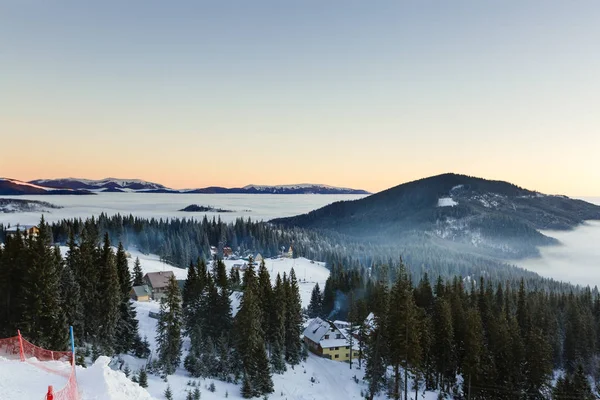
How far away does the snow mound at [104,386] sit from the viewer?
1484 centimetres

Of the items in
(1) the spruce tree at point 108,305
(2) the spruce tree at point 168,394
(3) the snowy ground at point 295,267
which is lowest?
(3) the snowy ground at point 295,267

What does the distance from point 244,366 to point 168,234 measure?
15466 cm

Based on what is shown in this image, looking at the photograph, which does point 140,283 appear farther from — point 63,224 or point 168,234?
point 168,234

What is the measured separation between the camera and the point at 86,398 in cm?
1446

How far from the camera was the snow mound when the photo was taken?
14.8m

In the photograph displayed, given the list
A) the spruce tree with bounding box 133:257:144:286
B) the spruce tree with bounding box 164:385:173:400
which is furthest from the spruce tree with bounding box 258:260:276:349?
the spruce tree with bounding box 133:257:144:286

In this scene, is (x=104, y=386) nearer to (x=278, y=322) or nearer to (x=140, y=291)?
(x=278, y=322)

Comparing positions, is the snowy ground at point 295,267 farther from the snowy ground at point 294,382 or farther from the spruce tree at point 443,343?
the spruce tree at point 443,343

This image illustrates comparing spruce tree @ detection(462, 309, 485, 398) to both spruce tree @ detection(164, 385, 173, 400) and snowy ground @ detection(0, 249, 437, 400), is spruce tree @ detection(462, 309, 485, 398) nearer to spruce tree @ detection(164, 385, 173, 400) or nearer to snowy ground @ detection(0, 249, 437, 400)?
snowy ground @ detection(0, 249, 437, 400)

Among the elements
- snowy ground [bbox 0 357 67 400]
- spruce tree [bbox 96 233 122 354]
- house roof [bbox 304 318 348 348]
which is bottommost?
house roof [bbox 304 318 348 348]

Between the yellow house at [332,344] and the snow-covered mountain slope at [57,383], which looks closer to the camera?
the snow-covered mountain slope at [57,383]

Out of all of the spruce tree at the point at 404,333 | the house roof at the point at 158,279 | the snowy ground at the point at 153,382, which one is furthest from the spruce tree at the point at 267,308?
the house roof at the point at 158,279

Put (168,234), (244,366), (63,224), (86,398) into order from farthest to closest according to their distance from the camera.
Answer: (168,234)
(63,224)
(244,366)
(86,398)

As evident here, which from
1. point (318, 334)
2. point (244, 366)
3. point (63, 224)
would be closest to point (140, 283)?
point (318, 334)
